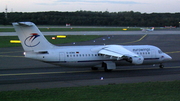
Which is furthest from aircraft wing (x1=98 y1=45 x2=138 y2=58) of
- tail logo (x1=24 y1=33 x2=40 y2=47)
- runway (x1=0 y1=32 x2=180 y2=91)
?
tail logo (x1=24 y1=33 x2=40 y2=47)

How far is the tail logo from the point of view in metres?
25.5

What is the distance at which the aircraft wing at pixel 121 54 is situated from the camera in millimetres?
25188

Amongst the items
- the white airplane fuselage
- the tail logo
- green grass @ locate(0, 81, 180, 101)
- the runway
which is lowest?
the runway

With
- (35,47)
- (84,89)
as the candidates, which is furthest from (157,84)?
(35,47)

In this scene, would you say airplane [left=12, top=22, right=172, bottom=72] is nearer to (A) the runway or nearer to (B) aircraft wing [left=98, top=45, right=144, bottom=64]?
(B) aircraft wing [left=98, top=45, right=144, bottom=64]

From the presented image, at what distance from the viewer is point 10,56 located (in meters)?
39.1

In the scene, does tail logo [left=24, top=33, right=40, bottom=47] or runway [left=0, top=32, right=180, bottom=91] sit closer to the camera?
runway [left=0, top=32, right=180, bottom=91]

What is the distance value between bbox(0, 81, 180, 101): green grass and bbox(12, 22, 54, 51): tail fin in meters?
7.95

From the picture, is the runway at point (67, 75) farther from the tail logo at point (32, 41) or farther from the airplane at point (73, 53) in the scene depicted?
the tail logo at point (32, 41)

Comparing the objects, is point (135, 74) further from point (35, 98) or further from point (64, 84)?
point (35, 98)

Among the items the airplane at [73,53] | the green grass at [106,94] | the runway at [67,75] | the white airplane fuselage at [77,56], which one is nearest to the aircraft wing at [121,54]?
the airplane at [73,53]

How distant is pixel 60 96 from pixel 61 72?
423 inches

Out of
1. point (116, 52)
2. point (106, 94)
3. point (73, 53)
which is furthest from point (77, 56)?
point (106, 94)

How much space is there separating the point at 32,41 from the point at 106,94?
10.8 m
